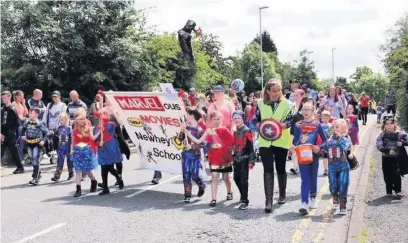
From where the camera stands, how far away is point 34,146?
37.4 ft

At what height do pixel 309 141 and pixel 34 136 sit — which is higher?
pixel 34 136

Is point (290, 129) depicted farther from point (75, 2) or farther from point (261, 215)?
point (75, 2)

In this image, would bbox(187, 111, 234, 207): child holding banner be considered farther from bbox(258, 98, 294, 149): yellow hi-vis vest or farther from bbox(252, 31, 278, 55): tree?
bbox(252, 31, 278, 55): tree

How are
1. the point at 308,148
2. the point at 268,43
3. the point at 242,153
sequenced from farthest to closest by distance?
the point at 268,43
the point at 242,153
the point at 308,148

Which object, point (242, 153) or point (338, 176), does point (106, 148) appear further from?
point (338, 176)

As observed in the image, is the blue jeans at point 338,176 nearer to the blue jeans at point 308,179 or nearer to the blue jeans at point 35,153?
the blue jeans at point 308,179

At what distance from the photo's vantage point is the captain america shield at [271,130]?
26.3ft

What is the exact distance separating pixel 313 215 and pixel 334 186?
0.55 meters

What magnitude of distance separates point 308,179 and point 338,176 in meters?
0.44

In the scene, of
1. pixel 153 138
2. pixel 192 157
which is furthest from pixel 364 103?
pixel 192 157

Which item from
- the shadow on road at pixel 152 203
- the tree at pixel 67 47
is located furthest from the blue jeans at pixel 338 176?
the tree at pixel 67 47

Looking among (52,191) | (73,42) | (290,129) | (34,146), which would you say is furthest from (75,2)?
(290,129)

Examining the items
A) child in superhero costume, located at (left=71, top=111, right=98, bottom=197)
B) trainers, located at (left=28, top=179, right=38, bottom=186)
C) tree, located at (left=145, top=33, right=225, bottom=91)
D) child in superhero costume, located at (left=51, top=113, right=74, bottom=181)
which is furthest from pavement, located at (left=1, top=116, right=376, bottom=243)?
tree, located at (left=145, top=33, right=225, bottom=91)

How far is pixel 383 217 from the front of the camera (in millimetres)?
7520
